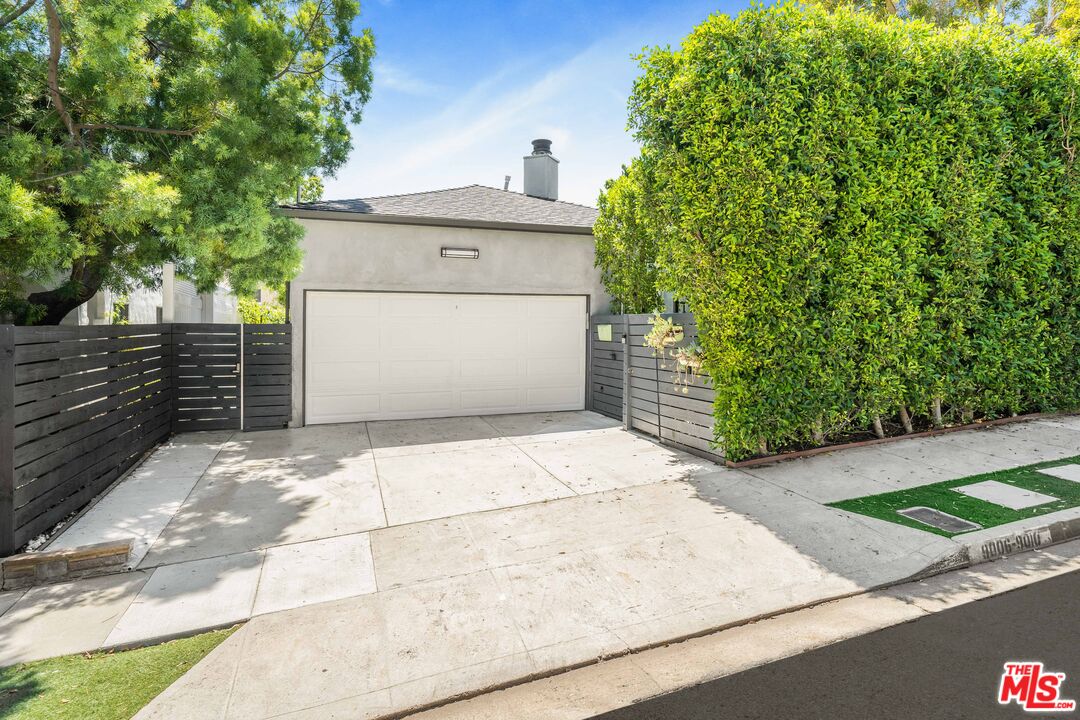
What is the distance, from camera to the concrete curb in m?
2.52

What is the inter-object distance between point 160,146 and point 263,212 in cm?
133

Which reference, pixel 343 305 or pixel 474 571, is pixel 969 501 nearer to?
pixel 474 571

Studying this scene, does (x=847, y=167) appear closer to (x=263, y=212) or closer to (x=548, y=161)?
(x=263, y=212)

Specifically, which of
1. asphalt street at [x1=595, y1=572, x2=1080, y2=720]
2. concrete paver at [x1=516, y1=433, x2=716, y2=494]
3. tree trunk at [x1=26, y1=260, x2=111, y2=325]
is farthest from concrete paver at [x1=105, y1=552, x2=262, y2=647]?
tree trunk at [x1=26, y1=260, x2=111, y2=325]

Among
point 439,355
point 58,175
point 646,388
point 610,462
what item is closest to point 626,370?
point 646,388

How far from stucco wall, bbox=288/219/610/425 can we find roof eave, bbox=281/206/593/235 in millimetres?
96

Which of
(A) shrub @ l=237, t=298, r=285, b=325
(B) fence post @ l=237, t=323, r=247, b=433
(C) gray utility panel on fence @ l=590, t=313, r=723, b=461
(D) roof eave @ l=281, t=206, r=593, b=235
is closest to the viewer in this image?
(C) gray utility panel on fence @ l=590, t=313, r=723, b=461

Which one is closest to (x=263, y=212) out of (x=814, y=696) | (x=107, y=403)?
(x=107, y=403)

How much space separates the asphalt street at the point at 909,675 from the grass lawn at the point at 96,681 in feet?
7.07

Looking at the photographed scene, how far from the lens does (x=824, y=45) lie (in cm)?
550

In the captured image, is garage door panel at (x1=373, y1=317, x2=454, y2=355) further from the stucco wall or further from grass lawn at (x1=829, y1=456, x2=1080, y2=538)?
grass lawn at (x1=829, y1=456, x2=1080, y2=538)

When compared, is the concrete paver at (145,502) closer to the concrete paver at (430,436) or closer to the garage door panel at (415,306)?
the concrete paver at (430,436)

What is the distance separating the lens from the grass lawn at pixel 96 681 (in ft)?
7.78

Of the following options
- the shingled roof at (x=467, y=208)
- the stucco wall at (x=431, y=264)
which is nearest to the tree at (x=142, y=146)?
the stucco wall at (x=431, y=264)
